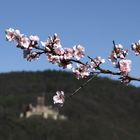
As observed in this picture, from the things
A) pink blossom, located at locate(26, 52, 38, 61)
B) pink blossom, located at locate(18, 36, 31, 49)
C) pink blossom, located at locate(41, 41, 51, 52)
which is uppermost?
pink blossom, located at locate(18, 36, 31, 49)

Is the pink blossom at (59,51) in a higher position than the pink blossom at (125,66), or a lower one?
higher

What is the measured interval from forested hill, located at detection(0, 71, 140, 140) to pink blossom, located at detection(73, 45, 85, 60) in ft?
84.3

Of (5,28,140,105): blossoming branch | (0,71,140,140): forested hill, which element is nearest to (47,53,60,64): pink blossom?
(5,28,140,105): blossoming branch

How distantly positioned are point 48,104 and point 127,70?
36.9 m

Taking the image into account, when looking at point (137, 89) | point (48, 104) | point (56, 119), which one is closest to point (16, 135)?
point (56, 119)

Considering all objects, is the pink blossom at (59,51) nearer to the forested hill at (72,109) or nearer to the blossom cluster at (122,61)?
the blossom cluster at (122,61)

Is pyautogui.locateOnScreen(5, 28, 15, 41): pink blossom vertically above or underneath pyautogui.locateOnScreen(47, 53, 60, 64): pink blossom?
above

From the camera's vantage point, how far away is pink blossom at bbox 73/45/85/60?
584 cm

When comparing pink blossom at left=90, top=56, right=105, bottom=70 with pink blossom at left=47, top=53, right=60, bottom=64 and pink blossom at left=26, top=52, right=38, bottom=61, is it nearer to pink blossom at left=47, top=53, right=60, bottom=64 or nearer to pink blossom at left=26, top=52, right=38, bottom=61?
pink blossom at left=47, top=53, right=60, bottom=64

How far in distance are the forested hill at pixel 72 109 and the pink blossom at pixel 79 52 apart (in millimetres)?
25682

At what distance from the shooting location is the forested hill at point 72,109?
34.2 meters

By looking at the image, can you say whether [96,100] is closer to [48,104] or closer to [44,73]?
[48,104]

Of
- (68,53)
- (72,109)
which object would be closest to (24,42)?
(68,53)

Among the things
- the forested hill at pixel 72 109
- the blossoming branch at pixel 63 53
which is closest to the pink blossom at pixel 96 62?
the blossoming branch at pixel 63 53
